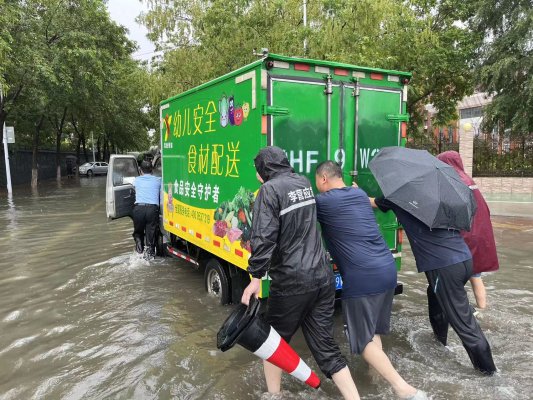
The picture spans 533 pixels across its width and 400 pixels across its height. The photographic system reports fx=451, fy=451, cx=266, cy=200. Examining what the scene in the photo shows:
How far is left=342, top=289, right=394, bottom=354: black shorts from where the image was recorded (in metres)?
3.17

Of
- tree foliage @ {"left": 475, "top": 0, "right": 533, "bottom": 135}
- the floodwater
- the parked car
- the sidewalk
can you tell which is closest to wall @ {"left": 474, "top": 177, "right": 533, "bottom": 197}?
the sidewalk

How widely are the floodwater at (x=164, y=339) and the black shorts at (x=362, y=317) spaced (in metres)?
0.52

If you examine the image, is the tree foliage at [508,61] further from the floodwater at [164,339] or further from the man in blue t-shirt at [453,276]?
the man in blue t-shirt at [453,276]

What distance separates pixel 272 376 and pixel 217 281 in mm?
2335

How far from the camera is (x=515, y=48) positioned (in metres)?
16.2

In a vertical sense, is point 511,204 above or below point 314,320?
below

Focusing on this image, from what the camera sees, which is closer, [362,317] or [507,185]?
[362,317]

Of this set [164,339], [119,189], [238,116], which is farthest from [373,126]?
[119,189]

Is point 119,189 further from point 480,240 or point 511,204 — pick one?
point 511,204

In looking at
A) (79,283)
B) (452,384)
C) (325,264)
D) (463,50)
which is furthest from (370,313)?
(463,50)

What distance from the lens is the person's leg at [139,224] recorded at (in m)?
7.23

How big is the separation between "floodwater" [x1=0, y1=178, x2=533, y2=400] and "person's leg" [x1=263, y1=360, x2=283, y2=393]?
14 centimetres

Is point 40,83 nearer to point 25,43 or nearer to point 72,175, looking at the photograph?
point 25,43

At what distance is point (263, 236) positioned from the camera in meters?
2.86
